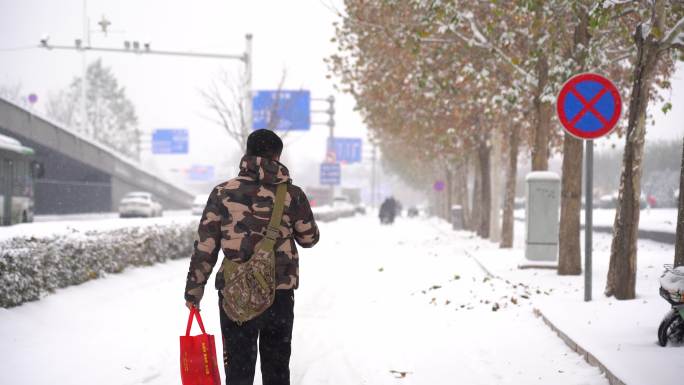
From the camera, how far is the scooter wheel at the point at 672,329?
619 centimetres

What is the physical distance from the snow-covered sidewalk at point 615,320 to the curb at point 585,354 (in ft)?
0.12

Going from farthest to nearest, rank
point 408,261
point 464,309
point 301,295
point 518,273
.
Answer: point 408,261 → point 518,273 → point 301,295 → point 464,309

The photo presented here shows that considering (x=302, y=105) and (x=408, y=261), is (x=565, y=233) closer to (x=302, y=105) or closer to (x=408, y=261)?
(x=408, y=261)

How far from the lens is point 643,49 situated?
8.93 meters

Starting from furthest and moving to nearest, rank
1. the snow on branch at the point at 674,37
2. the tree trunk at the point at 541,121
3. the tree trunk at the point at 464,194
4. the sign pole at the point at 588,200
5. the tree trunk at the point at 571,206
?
the tree trunk at the point at 464,194, the tree trunk at the point at 541,121, the tree trunk at the point at 571,206, the sign pole at the point at 588,200, the snow on branch at the point at 674,37

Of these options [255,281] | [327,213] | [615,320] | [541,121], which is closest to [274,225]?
[255,281]

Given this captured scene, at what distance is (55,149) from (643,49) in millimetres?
36963

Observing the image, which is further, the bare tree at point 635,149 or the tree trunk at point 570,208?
the tree trunk at point 570,208

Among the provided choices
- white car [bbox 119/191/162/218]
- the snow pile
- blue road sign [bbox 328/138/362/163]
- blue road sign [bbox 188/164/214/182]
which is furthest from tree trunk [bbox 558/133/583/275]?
blue road sign [bbox 188/164/214/182]

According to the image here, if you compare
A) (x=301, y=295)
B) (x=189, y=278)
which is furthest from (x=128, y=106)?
→ (x=189, y=278)

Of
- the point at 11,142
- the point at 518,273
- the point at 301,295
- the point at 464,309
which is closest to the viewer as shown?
the point at 464,309

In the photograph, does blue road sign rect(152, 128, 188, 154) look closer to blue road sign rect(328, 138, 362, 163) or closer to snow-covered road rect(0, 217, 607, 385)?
blue road sign rect(328, 138, 362, 163)

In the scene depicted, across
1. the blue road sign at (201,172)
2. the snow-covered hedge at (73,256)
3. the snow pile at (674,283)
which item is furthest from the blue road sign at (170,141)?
the snow pile at (674,283)

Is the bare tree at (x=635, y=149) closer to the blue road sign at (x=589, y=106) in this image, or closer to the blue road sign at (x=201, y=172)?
the blue road sign at (x=589, y=106)
